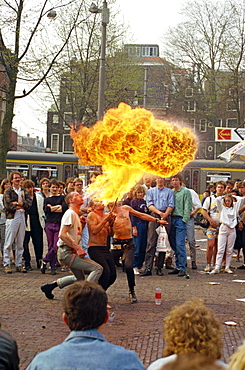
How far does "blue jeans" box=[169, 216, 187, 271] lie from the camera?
11.6 meters

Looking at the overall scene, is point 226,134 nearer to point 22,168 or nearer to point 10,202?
point 10,202

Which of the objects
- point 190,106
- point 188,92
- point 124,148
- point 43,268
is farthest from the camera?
point 190,106

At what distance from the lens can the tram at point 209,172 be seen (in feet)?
99.7

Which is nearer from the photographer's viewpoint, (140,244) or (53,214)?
(53,214)

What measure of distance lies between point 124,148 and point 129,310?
2.57 metres

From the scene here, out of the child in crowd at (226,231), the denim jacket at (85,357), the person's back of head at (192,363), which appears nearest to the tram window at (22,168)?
the child in crowd at (226,231)

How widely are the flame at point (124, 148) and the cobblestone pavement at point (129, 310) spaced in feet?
6.20

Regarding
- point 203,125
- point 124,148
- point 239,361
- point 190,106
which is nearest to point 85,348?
point 239,361

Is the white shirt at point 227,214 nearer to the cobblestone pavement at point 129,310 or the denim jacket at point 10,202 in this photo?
the cobblestone pavement at point 129,310

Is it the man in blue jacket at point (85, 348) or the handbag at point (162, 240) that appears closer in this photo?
the man in blue jacket at point (85, 348)

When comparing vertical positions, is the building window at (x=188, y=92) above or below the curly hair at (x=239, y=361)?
above

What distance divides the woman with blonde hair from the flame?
19.4 ft

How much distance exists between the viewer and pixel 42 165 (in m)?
30.7

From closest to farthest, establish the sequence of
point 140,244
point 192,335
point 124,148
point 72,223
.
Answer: point 192,335, point 72,223, point 124,148, point 140,244
